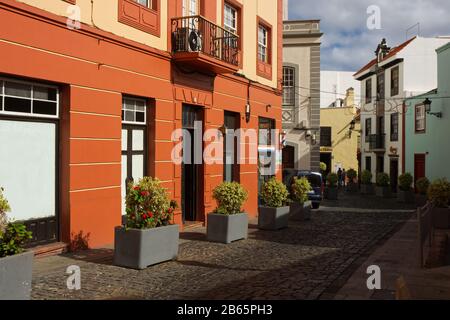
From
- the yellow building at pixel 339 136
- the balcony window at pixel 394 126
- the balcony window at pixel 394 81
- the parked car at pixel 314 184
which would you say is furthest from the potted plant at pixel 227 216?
the yellow building at pixel 339 136

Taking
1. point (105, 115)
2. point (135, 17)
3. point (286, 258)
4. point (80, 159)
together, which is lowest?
point (286, 258)

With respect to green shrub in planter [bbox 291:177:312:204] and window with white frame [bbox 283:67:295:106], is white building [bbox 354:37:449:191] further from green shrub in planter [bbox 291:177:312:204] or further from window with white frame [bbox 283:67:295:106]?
green shrub in planter [bbox 291:177:312:204]

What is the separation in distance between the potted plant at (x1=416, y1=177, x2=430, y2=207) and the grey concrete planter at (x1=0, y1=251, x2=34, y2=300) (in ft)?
60.0

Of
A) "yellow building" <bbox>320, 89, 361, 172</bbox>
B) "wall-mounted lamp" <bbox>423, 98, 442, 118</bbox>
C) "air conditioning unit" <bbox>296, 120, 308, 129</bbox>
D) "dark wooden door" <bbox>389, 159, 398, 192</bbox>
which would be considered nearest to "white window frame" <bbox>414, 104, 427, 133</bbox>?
"wall-mounted lamp" <bbox>423, 98, 442, 118</bbox>

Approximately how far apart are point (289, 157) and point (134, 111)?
16.8m

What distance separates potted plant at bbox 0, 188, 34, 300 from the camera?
16.9 feet

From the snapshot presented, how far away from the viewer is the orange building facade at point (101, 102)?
311 inches

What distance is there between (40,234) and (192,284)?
3.22 meters

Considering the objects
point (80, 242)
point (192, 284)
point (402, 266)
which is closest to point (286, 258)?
point (402, 266)

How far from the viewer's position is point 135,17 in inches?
404

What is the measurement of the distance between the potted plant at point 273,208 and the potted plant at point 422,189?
10.4 meters

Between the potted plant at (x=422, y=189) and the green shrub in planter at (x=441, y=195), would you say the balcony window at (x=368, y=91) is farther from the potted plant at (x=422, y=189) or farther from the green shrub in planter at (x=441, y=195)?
the green shrub in planter at (x=441, y=195)

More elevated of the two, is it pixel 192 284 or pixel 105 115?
pixel 105 115

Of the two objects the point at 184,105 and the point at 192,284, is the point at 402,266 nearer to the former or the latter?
the point at 192,284
